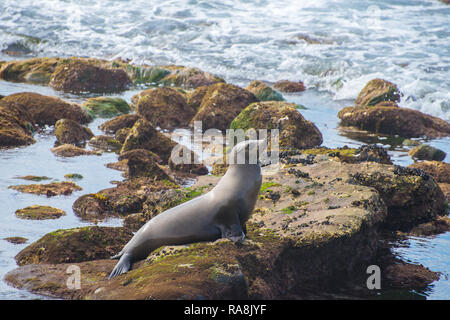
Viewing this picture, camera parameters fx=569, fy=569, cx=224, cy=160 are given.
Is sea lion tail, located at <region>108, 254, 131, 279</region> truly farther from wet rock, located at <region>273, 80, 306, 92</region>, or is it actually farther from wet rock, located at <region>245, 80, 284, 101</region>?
wet rock, located at <region>273, 80, 306, 92</region>

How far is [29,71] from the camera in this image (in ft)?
62.0

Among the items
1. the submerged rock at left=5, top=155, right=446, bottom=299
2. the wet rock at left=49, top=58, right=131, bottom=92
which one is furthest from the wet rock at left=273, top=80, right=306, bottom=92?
the submerged rock at left=5, top=155, right=446, bottom=299

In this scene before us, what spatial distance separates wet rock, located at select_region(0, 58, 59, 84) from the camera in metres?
18.5

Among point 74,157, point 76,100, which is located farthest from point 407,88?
point 74,157

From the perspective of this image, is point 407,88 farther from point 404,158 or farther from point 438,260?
point 438,260

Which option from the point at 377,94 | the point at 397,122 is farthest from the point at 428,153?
the point at 377,94

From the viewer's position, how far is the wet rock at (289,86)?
759 inches

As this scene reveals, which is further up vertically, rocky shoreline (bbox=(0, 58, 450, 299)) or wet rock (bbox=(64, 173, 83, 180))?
rocky shoreline (bbox=(0, 58, 450, 299))

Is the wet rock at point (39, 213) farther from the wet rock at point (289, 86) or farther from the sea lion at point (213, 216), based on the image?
the wet rock at point (289, 86)

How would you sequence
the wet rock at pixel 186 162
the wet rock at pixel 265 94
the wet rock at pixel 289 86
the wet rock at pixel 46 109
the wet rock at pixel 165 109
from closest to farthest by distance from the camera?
1. the wet rock at pixel 186 162
2. the wet rock at pixel 46 109
3. the wet rock at pixel 165 109
4. the wet rock at pixel 265 94
5. the wet rock at pixel 289 86

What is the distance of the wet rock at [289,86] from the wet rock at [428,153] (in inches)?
320

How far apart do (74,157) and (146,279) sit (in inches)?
246

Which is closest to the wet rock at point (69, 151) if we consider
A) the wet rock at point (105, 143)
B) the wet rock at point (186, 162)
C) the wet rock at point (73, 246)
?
the wet rock at point (105, 143)

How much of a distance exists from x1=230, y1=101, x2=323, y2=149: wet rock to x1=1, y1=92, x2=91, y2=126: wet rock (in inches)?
153
